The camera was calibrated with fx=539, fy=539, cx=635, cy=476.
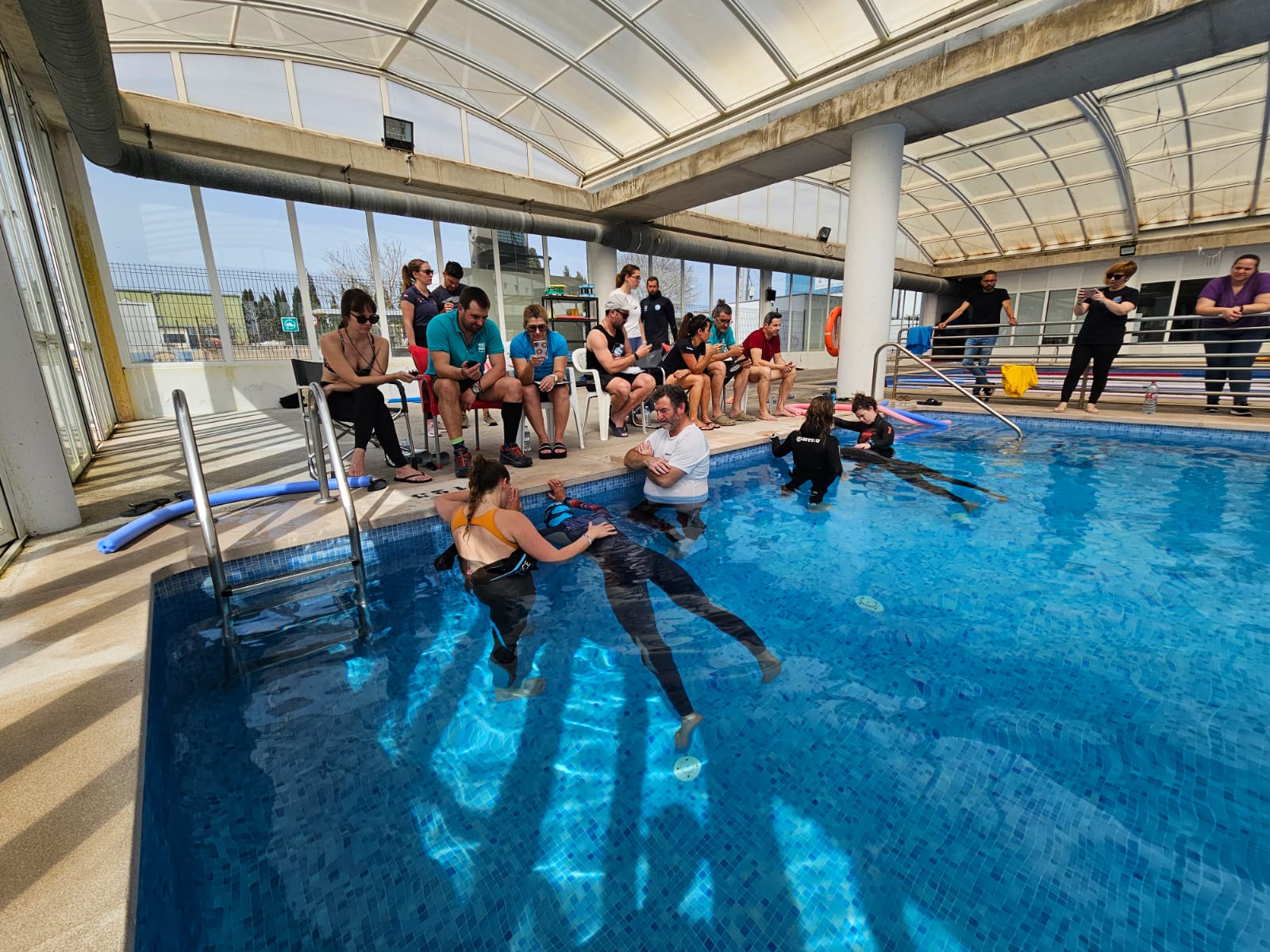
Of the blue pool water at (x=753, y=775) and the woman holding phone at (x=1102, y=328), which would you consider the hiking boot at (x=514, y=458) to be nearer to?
the blue pool water at (x=753, y=775)

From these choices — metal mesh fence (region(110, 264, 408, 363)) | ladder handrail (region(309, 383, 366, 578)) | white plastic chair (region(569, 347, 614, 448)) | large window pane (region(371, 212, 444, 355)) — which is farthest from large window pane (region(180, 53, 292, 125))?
ladder handrail (region(309, 383, 366, 578))

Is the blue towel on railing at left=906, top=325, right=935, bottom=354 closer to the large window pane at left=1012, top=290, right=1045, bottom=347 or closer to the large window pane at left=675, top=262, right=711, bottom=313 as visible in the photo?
the large window pane at left=675, top=262, right=711, bottom=313

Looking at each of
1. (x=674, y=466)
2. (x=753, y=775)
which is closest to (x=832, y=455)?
(x=674, y=466)

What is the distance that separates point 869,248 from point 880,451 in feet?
9.58

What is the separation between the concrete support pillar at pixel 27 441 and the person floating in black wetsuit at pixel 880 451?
19.0 feet

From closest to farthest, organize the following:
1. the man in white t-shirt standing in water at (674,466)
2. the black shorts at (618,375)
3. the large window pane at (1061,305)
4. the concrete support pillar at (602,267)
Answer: the man in white t-shirt standing in water at (674,466) < the black shorts at (618,375) < the concrete support pillar at (602,267) < the large window pane at (1061,305)

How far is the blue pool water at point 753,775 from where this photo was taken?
1371 millimetres

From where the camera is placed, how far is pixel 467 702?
86.4 inches

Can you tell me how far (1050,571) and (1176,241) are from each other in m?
17.2

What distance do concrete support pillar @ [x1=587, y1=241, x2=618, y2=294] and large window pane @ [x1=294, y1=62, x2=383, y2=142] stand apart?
4.01m

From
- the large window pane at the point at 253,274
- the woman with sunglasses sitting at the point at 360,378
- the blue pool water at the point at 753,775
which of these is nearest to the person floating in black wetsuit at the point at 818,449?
the blue pool water at the point at 753,775

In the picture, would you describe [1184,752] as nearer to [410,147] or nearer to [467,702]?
[467,702]

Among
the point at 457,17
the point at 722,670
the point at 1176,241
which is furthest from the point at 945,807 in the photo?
the point at 1176,241

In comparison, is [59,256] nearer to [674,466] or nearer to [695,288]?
[674,466]
